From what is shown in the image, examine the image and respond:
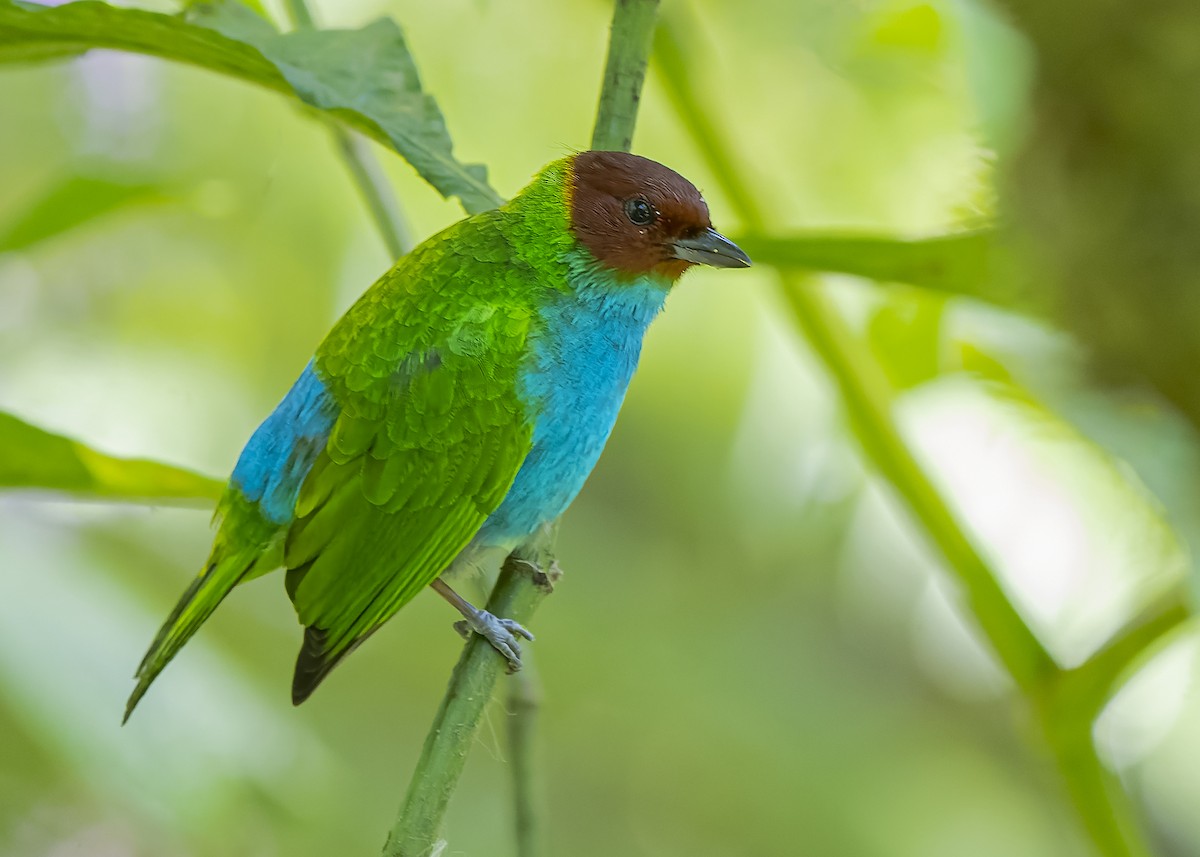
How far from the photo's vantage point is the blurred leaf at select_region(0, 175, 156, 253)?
172cm

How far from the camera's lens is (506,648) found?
47.4 inches

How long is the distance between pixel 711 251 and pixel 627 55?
0.34 m

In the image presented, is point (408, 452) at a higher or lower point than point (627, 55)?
lower

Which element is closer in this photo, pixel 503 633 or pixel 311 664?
pixel 503 633

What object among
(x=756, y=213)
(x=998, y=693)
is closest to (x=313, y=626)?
(x=756, y=213)

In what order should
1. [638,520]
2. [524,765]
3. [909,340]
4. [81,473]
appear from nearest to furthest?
[524,765] → [81,473] → [909,340] → [638,520]

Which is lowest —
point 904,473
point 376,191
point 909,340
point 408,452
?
point 408,452

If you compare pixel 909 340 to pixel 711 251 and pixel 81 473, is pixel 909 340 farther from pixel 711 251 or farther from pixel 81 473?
pixel 81 473

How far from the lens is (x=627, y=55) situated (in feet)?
3.93

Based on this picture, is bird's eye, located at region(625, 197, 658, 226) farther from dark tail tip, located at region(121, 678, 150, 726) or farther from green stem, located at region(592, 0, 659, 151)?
dark tail tip, located at region(121, 678, 150, 726)

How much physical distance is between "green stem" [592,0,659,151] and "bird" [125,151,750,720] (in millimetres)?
157

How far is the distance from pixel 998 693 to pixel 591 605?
960 mm

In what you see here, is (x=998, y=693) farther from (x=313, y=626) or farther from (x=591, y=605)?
(x=313, y=626)

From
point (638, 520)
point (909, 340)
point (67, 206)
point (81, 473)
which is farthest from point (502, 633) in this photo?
point (638, 520)
